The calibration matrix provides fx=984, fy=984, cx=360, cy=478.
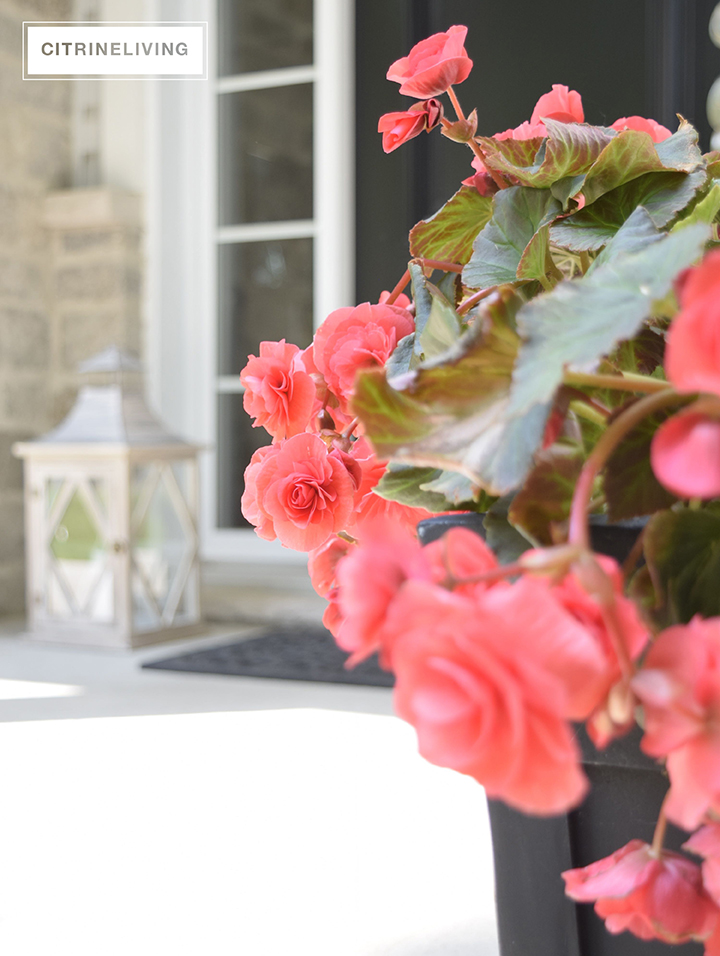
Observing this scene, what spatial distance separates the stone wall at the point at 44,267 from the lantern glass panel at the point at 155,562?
53cm

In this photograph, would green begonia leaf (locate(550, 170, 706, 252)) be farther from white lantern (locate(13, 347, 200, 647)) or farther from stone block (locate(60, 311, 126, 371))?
stone block (locate(60, 311, 126, 371))

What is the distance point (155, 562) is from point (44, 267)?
96 cm

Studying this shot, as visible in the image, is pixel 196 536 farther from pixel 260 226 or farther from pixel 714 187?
pixel 714 187

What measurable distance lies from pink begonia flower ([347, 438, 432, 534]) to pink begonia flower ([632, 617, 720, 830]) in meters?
0.19

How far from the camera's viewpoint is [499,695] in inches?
6.3

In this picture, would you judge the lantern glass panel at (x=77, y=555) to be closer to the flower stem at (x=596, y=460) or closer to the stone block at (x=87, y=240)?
the stone block at (x=87, y=240)

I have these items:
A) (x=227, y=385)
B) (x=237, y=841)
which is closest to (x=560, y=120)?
(x=237, y=841)

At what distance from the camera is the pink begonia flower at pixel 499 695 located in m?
0.16

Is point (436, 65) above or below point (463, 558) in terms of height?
above

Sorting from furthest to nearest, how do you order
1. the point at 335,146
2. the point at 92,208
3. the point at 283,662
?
the point at 92,208 → the point at 335,146 → the point at 283,662

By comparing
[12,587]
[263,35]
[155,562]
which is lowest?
[12,587]

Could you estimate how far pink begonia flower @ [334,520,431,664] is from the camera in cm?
18

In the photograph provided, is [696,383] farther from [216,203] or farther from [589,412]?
[216,203]

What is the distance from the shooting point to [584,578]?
176 mm
